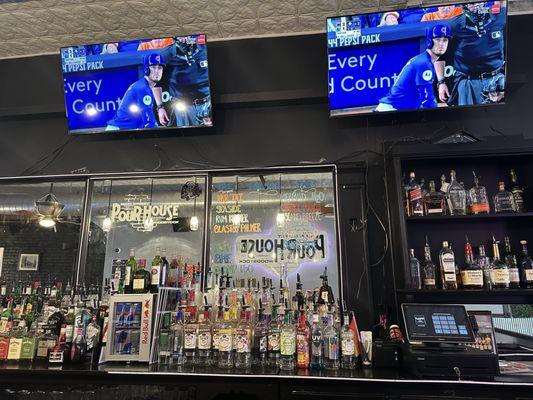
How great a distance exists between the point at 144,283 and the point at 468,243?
231 cm

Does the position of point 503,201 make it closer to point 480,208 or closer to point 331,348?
point 480,208

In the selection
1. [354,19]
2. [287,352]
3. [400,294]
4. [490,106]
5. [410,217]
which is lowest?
[287,352]

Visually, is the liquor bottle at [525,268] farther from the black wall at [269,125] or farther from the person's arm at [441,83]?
the person's arm at [441,83]

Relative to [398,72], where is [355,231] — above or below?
below

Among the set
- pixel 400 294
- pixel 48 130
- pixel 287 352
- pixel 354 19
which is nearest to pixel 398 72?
pixel 354 19

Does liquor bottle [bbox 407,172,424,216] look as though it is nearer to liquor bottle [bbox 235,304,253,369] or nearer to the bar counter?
the bar counter

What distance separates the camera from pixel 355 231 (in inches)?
115

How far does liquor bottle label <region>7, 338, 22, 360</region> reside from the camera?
2.52 meters

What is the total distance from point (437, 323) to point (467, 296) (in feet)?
2.19

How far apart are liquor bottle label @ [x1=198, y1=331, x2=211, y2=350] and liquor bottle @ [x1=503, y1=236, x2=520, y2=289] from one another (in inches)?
79.2

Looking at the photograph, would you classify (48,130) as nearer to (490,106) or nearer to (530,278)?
(490,106)

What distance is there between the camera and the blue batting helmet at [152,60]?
3.12m

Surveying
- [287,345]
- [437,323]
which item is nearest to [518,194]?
[437,323]

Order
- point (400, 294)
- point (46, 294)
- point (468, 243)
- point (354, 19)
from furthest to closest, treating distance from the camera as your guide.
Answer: point (46, 294) < point (354, 19) < point (468, 243) < point (400, 294)
